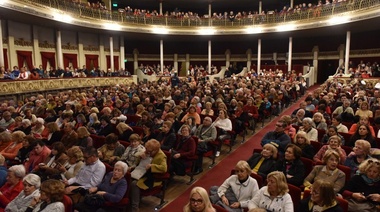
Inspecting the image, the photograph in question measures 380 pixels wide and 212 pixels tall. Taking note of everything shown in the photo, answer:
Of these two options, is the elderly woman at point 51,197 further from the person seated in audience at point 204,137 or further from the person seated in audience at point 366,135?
the person seated in audience at point 366,135

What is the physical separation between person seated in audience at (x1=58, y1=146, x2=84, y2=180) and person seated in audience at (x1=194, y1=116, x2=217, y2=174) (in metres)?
1.96

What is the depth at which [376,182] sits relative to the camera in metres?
2.98

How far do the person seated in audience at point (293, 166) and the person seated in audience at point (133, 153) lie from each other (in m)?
1.91

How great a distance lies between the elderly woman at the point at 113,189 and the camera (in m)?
3.25

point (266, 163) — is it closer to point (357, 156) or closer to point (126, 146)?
point (357, 156)

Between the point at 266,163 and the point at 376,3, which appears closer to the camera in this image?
the point at 266,163

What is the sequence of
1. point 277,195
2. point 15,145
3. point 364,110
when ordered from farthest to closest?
point 364,110 < point 15,145 < point 277,195

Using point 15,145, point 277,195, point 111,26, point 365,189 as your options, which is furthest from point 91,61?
point 365,189

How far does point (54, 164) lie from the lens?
409cm

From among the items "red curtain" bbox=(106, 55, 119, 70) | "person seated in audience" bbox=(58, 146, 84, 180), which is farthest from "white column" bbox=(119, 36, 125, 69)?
"person seated in audience" bbox=(58, 146, 84, 180)

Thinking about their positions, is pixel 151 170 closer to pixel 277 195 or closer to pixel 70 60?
pixel 277 195

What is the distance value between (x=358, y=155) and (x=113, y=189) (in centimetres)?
305

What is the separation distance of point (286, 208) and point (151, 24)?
18.6 metres

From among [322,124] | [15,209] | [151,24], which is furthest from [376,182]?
[151,24]
